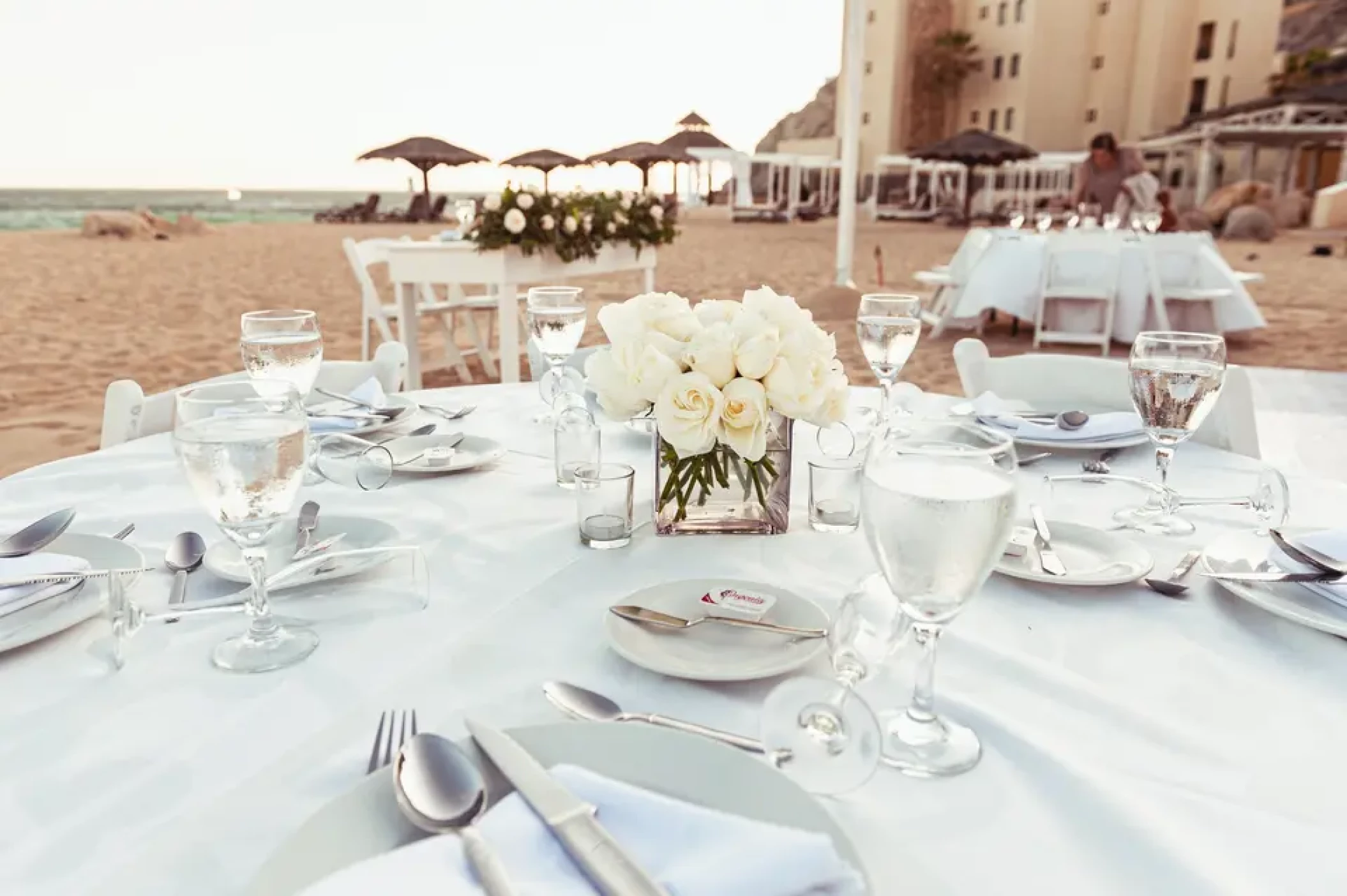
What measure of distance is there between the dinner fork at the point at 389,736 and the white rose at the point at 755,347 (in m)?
0.47

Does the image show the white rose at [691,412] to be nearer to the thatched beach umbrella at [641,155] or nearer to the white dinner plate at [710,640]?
the white dinner plate at [710,640]

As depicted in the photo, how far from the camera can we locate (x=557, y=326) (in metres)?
1.43

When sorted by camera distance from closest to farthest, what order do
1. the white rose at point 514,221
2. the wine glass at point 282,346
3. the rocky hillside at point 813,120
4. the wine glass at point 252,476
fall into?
the wine glass at point 252,476, the wine glass at point 282,346, the white rose at point 514,221, the rocky hillside at point 813,120

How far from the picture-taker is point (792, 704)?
613 millimetres

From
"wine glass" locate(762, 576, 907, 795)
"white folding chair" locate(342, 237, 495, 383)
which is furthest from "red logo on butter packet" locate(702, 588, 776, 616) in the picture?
"white folding chair" locate(342, 237, 495, 383)

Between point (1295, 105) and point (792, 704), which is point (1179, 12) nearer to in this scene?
point (1295, 105)

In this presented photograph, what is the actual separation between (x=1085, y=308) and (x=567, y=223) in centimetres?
434

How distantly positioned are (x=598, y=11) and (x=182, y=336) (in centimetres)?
1155

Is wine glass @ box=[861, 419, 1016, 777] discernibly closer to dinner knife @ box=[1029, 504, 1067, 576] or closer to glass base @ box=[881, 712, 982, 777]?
glass base @ box=[881, 712, 982, 777]

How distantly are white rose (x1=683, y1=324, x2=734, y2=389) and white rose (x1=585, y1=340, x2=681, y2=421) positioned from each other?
0.03m

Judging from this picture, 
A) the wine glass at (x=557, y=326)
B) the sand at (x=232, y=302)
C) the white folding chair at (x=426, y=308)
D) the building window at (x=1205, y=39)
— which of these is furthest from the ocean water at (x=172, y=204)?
the building window at (x=1205, y=39)

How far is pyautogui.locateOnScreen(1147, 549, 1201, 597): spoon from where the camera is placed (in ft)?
2.81

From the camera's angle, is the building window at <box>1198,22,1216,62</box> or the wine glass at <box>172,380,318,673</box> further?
the building window at <box>1198,22,1216,62</box>

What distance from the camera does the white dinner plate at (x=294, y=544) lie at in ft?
2.86
